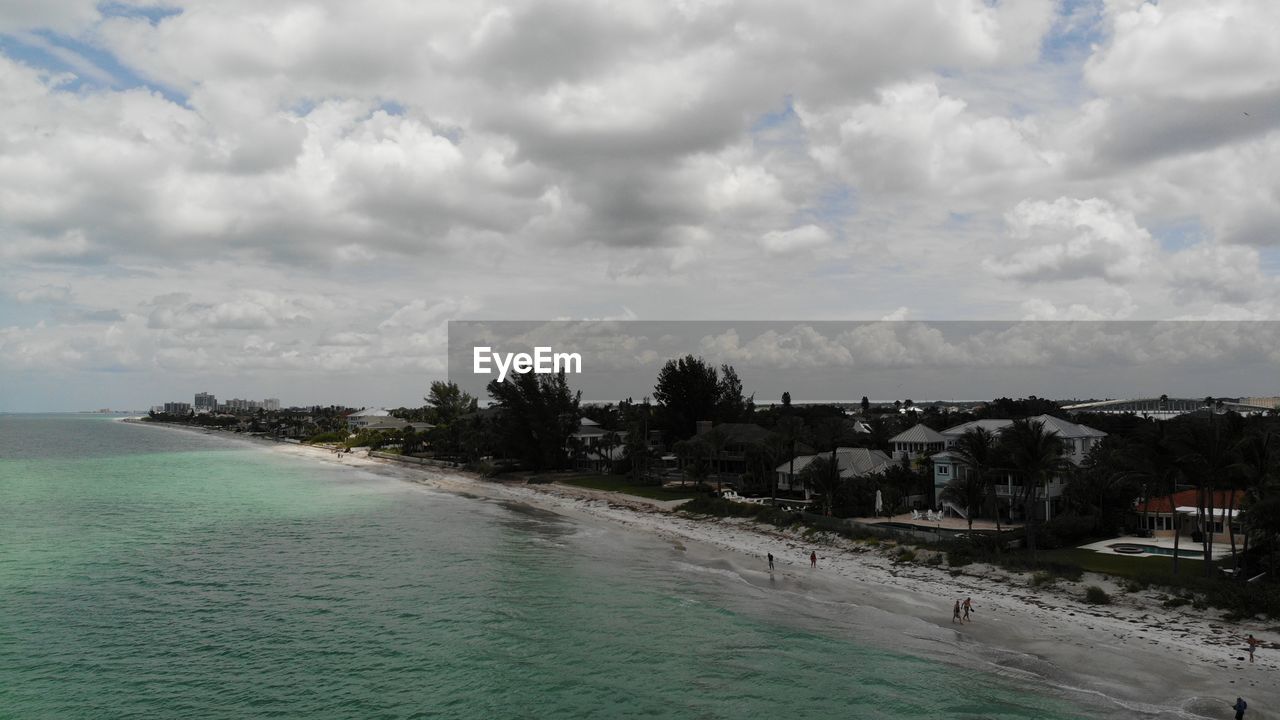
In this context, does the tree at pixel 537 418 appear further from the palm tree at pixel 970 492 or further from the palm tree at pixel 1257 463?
the palm tree at pixel 1257 463

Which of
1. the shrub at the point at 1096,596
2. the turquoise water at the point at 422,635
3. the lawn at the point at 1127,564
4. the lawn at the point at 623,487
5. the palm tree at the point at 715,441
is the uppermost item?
the palm tree at the point at 715,441

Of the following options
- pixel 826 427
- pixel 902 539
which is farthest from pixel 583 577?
pixel 826 427

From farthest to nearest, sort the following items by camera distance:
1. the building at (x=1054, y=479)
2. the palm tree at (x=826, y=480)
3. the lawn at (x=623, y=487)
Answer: the lawn at (x=623, y=487) < the palm tree at (x=826, y=480) < the building at (x=1054, y=479)

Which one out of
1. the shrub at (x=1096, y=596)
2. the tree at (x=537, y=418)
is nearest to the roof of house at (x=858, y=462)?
the shrub at (x=1096, y=596)

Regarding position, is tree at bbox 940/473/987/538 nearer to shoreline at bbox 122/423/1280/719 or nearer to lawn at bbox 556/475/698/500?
shoreline at bbox 122/423/1280/719

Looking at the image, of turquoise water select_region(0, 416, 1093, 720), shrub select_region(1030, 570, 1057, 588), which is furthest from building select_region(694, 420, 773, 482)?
shrub select_region(1030, 570, 1057, 588)

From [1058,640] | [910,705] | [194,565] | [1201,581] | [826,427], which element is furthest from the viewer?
[826,427]

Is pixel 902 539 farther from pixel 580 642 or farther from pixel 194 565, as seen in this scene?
pixel 194 565
